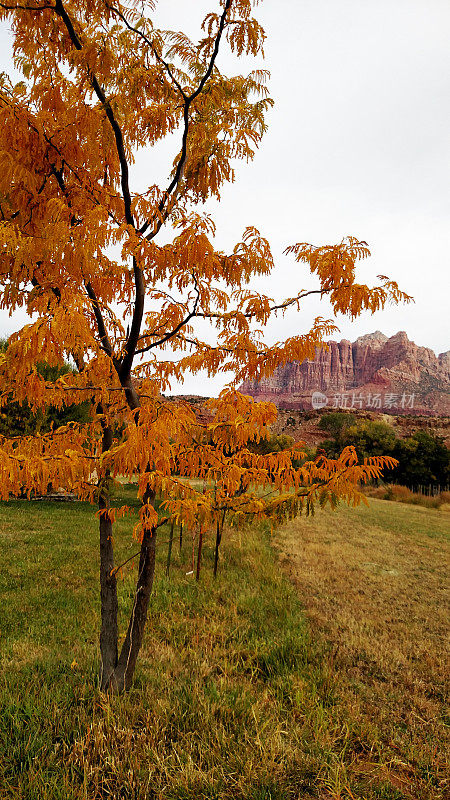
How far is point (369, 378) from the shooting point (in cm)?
15675

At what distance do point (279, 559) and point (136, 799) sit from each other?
7.24 meters

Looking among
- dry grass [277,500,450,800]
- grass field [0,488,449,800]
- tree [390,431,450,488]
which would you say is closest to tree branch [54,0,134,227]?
grass field [0,488,449,800]

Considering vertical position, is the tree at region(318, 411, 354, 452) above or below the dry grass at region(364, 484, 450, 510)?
above

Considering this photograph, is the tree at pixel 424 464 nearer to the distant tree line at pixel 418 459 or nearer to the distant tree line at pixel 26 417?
the distant tree line at pixel 418 459

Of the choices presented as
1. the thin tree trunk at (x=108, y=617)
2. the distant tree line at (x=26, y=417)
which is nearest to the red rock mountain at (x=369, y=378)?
the distant tree line at (x=26, y=417)

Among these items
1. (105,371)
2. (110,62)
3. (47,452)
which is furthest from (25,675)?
(110,62)

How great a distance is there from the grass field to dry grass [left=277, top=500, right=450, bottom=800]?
0.8 inches

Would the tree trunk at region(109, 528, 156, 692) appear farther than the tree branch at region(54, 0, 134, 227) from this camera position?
Yes

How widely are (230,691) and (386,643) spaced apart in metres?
2.49

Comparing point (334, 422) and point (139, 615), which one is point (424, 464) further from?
point (139, 615)

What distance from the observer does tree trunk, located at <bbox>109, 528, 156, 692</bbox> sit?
322 centimetres

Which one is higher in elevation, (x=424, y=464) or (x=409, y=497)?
(x=424, y=464)

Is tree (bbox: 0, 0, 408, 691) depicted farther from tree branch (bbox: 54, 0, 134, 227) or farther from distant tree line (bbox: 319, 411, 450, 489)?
distant tree line (bbox: 319, 411, 450, 489)

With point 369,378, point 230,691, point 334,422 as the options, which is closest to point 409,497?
point 230,691
